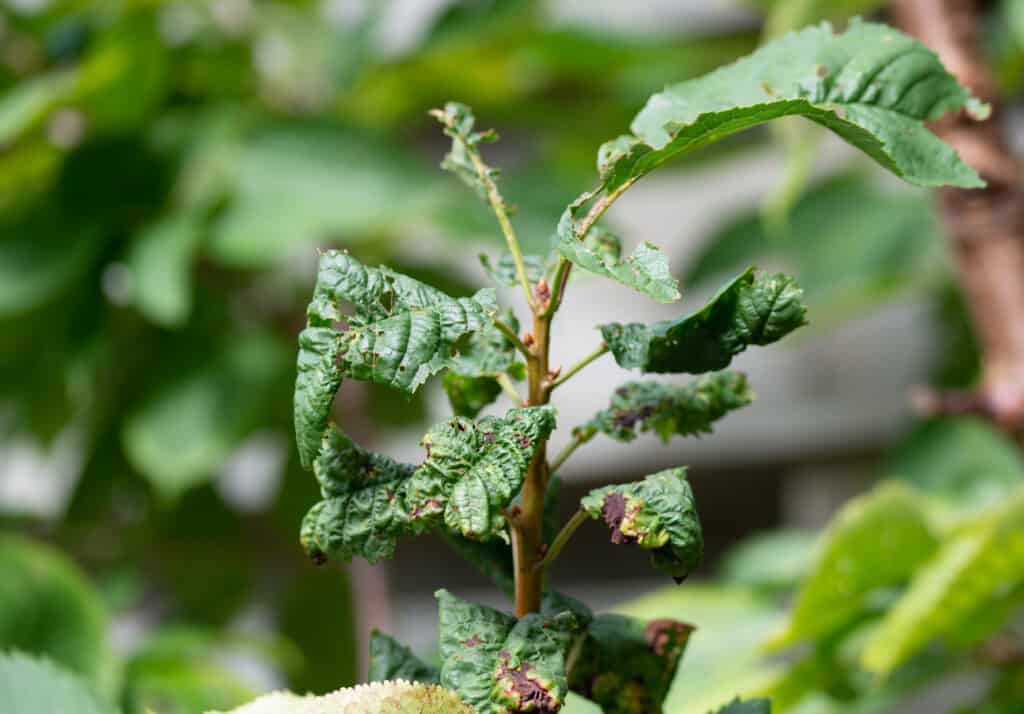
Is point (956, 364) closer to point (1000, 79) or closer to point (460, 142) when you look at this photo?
point (1000, 79)

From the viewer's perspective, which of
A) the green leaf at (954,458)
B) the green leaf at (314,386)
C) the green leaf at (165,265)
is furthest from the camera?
the green leaf at (954,458)

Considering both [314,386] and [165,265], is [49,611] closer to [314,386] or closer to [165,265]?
[165,265]

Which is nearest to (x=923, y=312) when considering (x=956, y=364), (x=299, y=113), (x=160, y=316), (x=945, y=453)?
(x=956, y=364)

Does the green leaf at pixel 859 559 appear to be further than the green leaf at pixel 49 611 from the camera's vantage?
No

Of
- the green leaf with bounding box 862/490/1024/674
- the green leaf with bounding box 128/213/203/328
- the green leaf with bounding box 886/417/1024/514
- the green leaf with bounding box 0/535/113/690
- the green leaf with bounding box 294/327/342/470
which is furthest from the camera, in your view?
the green leaf with bounding box 886/417/1024/514

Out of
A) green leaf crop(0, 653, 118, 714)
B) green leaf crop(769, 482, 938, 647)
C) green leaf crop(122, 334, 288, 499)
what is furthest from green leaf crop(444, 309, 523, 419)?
green leaf crop(122, 334, 288, 499)

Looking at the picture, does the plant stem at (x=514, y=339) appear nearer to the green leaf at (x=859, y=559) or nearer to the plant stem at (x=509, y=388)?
the plant stem at (x=509, y=388)

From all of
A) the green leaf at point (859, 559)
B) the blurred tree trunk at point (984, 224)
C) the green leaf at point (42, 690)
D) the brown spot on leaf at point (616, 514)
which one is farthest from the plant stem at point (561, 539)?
the blurred tree trunk at point (984, 224)

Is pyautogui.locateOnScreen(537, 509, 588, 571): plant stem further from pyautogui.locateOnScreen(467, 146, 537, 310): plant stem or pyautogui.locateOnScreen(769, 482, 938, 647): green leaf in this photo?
pyautogui.locateOnScreen(769, 482, 938, 647): green leaf
